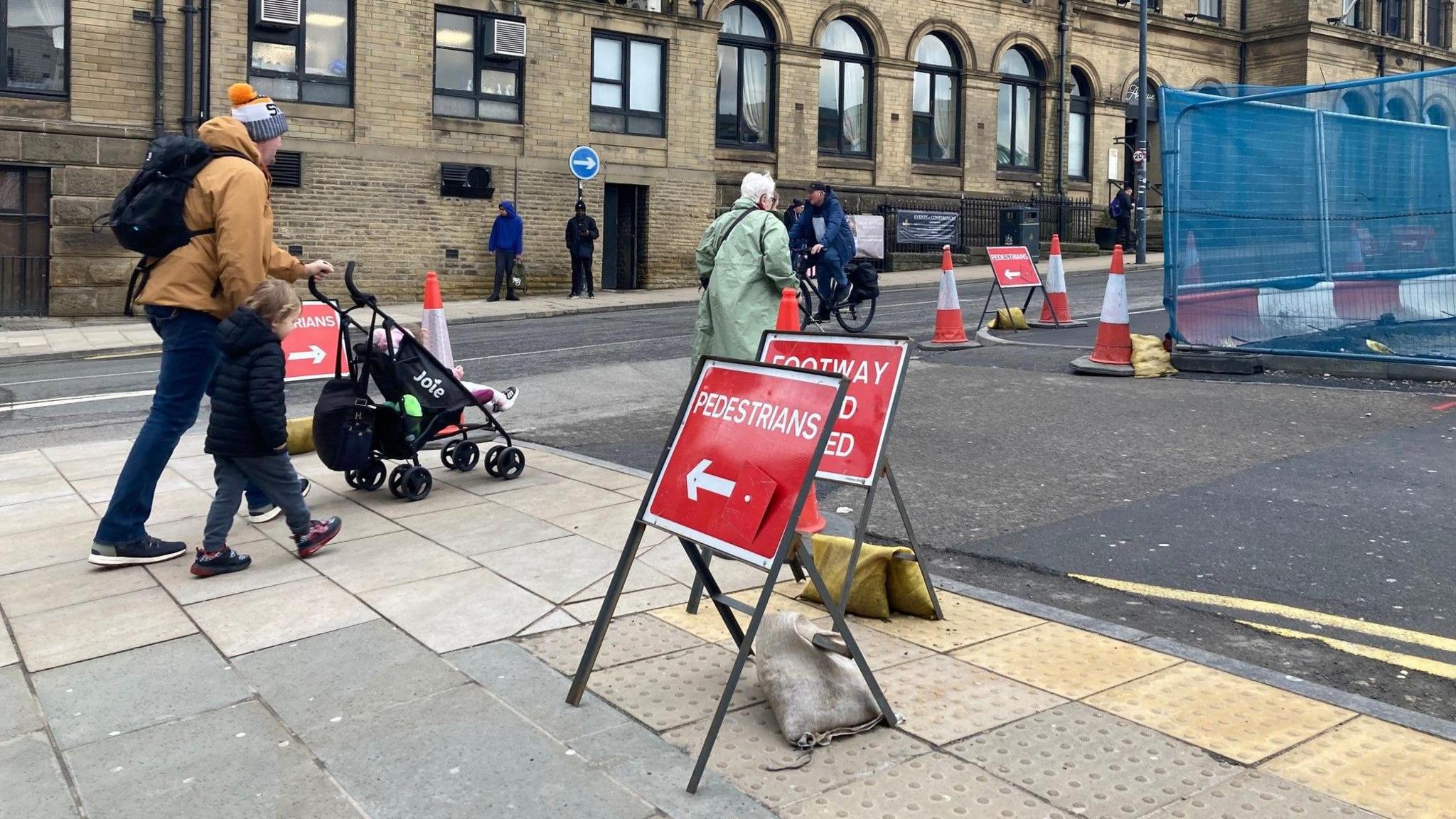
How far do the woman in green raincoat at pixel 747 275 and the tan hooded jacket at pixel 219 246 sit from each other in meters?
2.66

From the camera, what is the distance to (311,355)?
8922 mm

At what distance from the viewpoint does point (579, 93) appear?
26891 mm

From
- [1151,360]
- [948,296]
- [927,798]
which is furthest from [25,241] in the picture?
[927,798]

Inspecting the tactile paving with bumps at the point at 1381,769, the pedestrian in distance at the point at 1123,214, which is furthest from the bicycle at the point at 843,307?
the pedestrian in distance at the point at 1123,214

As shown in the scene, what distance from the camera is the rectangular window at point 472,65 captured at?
25391 millimetres

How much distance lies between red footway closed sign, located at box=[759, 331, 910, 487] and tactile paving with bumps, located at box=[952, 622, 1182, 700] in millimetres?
812

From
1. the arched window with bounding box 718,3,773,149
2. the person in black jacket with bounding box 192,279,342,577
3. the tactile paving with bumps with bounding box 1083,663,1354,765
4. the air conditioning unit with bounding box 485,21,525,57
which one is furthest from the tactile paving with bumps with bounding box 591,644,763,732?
the arched window with bounding box 718,3,773,149

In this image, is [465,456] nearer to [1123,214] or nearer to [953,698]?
[953,698]

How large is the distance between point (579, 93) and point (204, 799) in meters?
24.7

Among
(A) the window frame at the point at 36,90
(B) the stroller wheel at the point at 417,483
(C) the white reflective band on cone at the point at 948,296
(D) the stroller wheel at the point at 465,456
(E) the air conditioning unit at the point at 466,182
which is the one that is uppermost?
(A) the window frame at the point at 36,90

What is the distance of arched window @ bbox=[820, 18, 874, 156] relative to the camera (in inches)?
1262

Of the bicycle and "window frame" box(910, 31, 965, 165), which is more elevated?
"window frame" box(910, 31, 965, 165)

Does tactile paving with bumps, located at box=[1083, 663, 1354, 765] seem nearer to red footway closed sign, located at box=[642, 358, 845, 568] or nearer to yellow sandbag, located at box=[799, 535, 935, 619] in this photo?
yellow sandbag, located at box=[799, 535, 935, 619]

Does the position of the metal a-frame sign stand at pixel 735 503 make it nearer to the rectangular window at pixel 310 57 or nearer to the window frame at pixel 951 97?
the rectangular window at pixel 310 57
